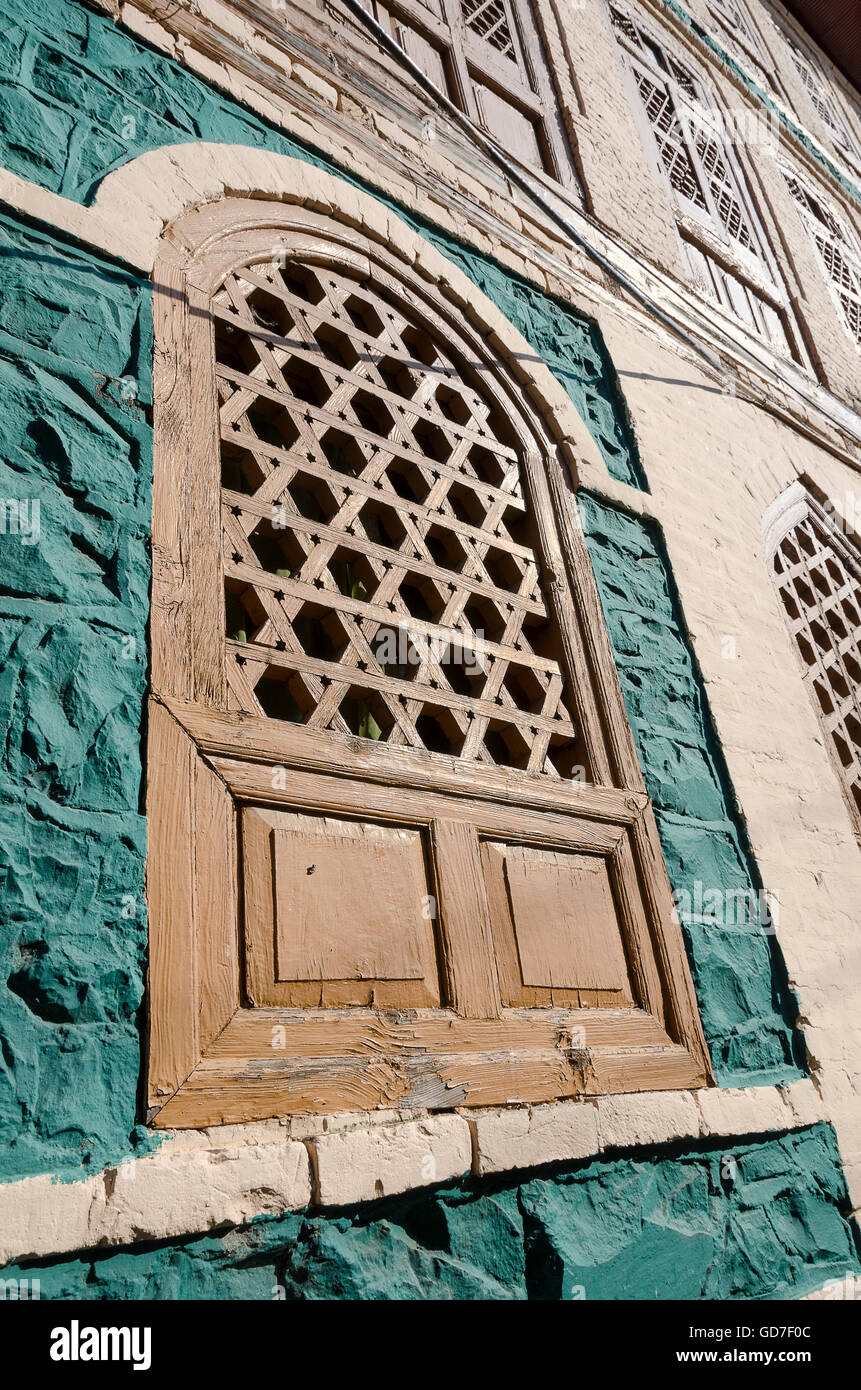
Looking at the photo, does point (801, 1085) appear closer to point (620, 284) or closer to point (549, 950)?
point (549, 950)

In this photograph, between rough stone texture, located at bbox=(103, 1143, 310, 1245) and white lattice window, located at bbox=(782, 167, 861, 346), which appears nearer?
rough stone texture, located at bbox=(103, 1143, 310, 1245)

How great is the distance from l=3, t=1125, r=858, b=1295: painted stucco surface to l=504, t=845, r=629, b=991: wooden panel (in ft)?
1.33

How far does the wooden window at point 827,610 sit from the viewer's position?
12.6ft

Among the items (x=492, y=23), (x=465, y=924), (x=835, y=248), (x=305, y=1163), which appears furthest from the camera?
(x=835, y=248)

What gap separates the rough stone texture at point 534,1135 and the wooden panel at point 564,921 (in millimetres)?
281

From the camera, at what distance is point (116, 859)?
1.61 m

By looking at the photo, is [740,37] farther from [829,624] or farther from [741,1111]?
[741,1111]

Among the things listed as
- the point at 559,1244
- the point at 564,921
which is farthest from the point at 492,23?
A: the point at 559,1244

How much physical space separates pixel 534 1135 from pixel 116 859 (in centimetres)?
101

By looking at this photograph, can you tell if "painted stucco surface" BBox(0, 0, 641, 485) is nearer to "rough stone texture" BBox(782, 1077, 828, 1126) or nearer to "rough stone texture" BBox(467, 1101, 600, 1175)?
"rough stone texture" BBox(467, 1101, 600, 1175)

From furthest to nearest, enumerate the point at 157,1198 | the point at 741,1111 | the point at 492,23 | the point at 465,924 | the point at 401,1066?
the point at 492,23 → the point at 741,1111 → the point at 465,924 → the point at 401,1066 → the point at 157,1198

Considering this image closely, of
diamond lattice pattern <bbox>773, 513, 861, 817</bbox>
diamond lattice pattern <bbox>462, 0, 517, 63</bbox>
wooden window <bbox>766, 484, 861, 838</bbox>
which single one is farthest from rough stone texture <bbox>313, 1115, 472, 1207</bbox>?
diamond lattice pattern <bbox>462, 0, 517, 63</bbox>

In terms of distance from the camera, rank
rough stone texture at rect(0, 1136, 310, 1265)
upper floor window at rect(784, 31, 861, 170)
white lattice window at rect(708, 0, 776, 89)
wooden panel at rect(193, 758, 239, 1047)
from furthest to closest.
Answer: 1. upper floor window at rect(784, 31, 861, 170)
2. white lattice window at rect(708, 0, 776, 89)
3. wooden panel at rect(193, 758, 239, 1047)
4. rough stone texture at rect(0, 1136, 310, 1265)

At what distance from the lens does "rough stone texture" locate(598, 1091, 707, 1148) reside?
2.06m
